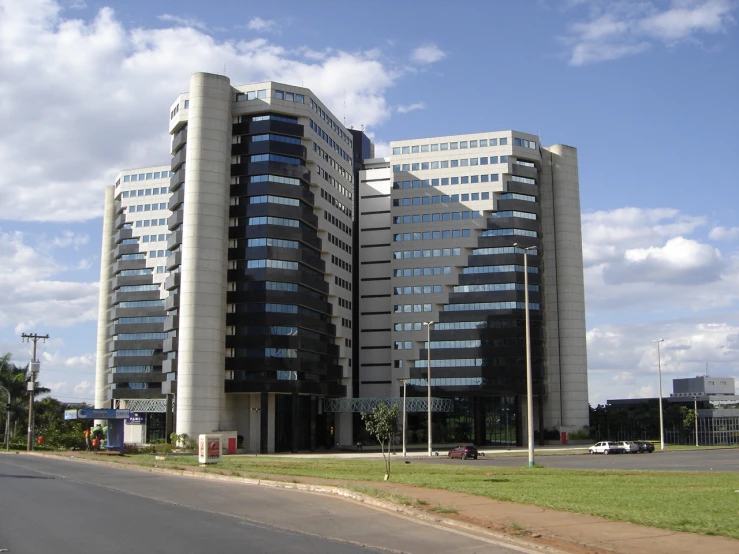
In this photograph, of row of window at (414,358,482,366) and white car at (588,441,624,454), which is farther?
row of window at (414,358,482,366)

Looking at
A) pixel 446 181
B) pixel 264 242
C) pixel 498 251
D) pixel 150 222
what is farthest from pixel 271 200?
pixel 150 222

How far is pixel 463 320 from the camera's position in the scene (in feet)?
379

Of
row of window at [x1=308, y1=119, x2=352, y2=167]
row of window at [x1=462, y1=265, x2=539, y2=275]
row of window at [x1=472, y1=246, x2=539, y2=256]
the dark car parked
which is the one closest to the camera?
the dark car parked

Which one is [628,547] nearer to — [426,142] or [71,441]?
[71,441]

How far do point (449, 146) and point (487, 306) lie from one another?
27300 millimetres

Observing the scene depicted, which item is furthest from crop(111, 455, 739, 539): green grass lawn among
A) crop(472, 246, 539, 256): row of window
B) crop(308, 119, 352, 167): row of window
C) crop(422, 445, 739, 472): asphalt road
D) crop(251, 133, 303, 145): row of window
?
crop(472, 246, 539, 256): row of window

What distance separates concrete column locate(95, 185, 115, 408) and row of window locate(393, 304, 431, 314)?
61.6 meters

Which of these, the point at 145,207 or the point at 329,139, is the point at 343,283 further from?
the point at 145,207

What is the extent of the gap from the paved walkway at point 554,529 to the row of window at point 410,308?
95394 mm

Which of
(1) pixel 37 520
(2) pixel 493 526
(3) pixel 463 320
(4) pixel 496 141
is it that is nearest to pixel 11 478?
(1) pixel 37 520

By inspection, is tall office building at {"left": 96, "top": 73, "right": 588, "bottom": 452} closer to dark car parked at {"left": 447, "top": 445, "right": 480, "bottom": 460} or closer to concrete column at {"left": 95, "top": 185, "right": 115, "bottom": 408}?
concrete column at {"left": 95, "top": 185, "right": 115, "bottom": 408}

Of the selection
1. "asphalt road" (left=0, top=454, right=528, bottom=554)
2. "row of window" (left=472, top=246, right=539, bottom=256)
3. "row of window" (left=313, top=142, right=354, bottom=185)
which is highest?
"row of window" (left=313, top=142, right=354, bottom=185)

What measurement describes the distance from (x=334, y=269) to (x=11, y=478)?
76.8 meters

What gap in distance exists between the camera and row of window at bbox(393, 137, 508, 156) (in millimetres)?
119562
